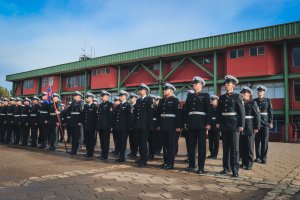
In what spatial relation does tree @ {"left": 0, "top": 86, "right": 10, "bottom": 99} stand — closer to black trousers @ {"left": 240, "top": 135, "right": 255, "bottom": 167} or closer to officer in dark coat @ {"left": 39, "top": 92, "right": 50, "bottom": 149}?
officer in dark coat @ {"left": 39, "top": 92, "right": 50, "bottom": 149}

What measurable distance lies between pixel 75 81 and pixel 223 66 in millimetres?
19240

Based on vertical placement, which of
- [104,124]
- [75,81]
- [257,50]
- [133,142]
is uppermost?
[257,50]

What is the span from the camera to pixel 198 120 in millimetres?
6238

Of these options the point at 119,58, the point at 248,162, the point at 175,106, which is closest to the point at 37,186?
the point at 175,106

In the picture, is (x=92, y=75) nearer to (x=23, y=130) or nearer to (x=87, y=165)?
(x=23, y=130)

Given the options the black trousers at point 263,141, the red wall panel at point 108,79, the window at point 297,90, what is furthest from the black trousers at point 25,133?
the red wall panel at point 108,79

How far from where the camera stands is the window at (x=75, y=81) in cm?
3291

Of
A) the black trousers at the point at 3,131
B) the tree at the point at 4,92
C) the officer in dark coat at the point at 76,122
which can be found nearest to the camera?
the officer in dark coat at the point at 76,122

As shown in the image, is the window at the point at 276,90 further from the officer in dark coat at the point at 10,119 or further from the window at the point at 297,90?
the officer in dark coat at the point at 10,119

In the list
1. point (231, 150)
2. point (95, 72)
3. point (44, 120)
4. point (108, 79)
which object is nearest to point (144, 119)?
point (231, 150)

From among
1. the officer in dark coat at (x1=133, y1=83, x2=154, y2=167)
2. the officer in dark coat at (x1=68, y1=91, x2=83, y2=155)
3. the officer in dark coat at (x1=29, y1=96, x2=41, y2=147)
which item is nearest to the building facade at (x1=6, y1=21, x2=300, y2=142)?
the officer in dark coat at (x1=29, y1=96, x2=41, y2=147)

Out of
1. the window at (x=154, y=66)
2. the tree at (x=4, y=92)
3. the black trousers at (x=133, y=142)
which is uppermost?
the tree at (x=4, y=92)

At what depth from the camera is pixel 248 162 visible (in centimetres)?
662

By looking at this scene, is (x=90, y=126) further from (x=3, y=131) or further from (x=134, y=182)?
(x=3, y=131)
